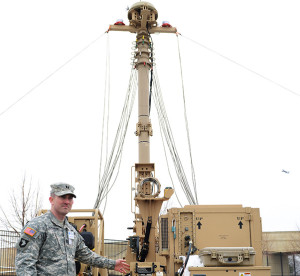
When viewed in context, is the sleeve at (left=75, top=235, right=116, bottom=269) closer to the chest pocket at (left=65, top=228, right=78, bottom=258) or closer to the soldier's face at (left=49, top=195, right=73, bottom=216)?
the chest pocket at (left=65, top=228, right=78, bottom=258)

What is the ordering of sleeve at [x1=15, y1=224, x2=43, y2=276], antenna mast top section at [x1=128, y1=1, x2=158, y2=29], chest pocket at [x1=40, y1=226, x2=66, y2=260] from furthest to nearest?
antenna mast top section at [x1=128, y1=1, x2=158, y2=29] < chest pocket at [x1=40, y1=226, x2=66, y2=260] < sleeve at [x1=15, y1=224, x2=43, y2=276]

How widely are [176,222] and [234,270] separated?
9.05 feet

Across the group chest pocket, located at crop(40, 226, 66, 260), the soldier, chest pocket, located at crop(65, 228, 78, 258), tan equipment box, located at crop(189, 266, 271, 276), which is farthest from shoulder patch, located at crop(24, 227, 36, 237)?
tan equipment box, located at crop(189, 266, 271, 276)

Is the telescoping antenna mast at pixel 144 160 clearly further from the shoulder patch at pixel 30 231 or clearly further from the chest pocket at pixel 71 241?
the shoulder patch at pixel 30 231

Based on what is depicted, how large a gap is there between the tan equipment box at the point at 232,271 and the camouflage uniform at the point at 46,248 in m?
3.85

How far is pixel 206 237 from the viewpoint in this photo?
32.1ft

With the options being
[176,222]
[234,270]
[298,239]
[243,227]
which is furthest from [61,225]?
[298,239]

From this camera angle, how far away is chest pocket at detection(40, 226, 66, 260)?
371 centimetres

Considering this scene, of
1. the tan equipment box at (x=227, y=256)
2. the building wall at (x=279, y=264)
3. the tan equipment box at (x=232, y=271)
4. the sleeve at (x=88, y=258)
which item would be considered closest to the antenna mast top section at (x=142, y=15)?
the tan equipment box at (x=227, y=256)

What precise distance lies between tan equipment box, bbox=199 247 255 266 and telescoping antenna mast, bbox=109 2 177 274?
1.12 m

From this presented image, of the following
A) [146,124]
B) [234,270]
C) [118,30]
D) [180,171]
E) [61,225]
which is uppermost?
[118,30]

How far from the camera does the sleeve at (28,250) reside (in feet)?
11.5

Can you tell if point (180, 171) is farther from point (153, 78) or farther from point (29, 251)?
point (29, 251)

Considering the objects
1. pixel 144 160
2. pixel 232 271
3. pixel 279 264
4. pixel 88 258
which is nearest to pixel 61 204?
pixel 88 258
